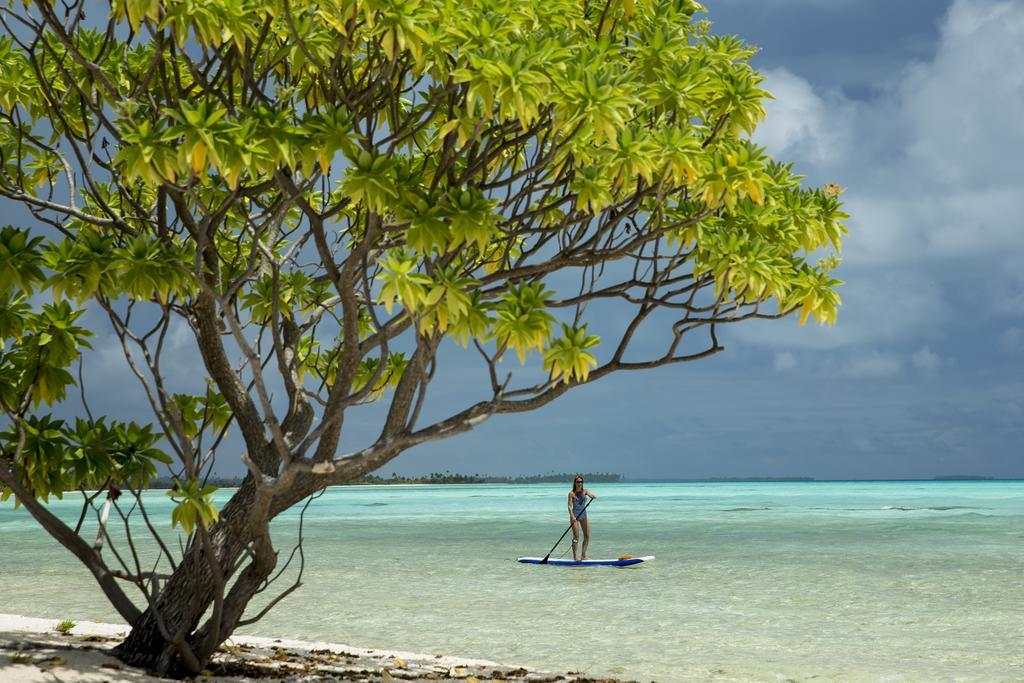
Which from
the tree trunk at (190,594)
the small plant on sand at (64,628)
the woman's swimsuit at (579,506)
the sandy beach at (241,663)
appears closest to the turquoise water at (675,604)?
the woman's swimsuit at (579,506)

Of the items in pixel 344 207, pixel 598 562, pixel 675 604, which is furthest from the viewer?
pixel 598 562

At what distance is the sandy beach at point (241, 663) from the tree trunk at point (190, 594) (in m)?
0.17

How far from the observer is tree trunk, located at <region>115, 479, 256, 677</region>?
666 centimetres

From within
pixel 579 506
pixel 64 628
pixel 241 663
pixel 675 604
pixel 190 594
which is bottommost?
pixel 675 604

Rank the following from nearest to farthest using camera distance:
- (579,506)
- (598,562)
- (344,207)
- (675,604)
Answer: (344,207), (675,604), (598,562), (579,506)

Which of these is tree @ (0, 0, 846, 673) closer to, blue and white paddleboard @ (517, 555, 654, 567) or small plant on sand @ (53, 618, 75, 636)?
small plant on sand @ (53, 618, 75, 636)

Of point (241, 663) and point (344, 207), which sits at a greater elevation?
point (344, 207)

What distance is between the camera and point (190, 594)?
670cm

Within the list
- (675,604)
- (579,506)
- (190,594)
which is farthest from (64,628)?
(579,506)

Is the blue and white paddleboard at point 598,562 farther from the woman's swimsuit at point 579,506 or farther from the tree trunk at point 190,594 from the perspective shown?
the tree trunk at point 190,594

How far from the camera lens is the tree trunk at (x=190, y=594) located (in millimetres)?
6660

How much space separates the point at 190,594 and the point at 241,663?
3.78ft

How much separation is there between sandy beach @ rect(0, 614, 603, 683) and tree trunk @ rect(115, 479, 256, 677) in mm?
175

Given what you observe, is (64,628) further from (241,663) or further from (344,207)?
(344,207)
